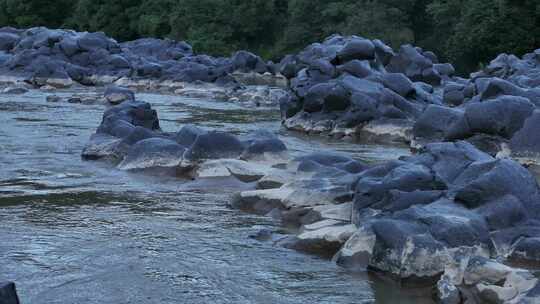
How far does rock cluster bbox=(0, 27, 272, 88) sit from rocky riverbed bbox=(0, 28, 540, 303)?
2.88 m

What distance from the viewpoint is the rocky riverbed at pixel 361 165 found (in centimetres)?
695

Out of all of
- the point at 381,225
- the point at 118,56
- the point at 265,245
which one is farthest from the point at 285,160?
the point at 118,56

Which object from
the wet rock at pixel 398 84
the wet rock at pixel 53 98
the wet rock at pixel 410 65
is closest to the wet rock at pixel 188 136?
the wet rock at pixel 398 84

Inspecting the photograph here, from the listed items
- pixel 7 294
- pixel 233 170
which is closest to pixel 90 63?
pixel 233 170

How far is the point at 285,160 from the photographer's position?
11789 mm

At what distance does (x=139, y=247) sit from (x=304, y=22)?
126 ft

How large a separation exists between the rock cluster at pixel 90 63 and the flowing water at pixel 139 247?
51.4 ft

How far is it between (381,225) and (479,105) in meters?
7.50

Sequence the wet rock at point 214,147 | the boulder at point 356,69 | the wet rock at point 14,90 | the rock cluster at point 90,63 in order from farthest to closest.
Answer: the rock cluster at point 90,63 < the wet rock at point 14,90 < the boulder at point 356,69 < the wet rock at point 214,147

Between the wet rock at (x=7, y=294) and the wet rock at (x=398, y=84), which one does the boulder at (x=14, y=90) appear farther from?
the wet rock at (x=7, y=294)

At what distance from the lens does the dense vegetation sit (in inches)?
1341

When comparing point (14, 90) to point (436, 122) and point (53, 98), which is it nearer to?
point (53, 98)

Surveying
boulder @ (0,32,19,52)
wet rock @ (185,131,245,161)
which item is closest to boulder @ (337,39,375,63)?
wet rock @ (185,131,245,161)

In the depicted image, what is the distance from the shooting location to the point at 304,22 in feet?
149
